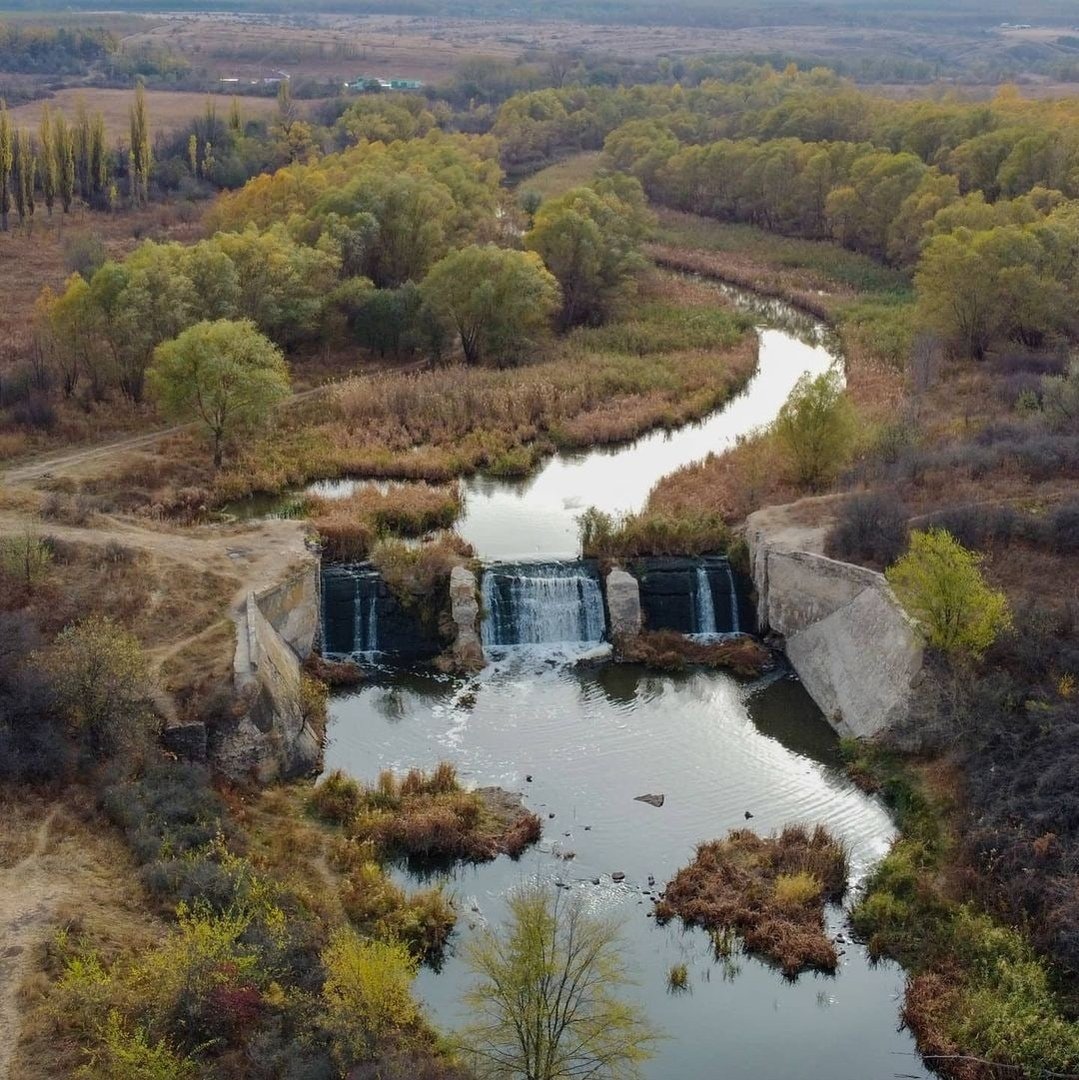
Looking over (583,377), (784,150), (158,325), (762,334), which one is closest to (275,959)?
(158,325)

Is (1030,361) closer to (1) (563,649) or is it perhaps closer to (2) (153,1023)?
(1) (563,649)

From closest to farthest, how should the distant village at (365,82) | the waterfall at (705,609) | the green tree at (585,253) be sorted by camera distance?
the waterfall at (705,609) < the green tree at (585,253) < the distant village at (365,82)

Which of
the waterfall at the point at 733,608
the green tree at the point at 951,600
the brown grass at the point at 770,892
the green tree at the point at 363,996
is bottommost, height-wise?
the brown grass at the point at 770,892

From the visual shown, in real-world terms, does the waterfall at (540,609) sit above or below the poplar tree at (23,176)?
below

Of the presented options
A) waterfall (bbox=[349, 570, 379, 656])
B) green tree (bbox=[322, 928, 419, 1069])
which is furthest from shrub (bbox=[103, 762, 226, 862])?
waterfall (bbox=[349, 570, 379, 656])

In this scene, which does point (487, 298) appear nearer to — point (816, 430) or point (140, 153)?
point (816, 430)

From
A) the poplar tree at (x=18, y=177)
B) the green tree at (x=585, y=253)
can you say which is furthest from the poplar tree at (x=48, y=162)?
the green tree at (x=585, y=253)

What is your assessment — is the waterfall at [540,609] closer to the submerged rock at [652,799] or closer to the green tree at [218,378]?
the submerged rock at [652,799]
